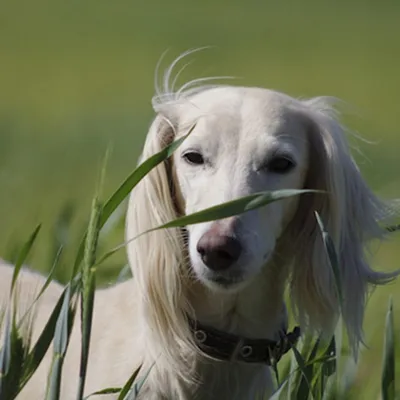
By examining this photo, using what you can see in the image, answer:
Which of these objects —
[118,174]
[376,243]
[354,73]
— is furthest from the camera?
[354,73]

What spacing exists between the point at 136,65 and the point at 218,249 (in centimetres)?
1062

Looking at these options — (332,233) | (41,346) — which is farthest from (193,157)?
(41,346)

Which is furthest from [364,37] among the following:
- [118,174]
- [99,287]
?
[99,287]

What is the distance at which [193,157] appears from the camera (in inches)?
135

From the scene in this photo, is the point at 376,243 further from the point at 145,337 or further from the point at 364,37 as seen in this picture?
the point at 364,37

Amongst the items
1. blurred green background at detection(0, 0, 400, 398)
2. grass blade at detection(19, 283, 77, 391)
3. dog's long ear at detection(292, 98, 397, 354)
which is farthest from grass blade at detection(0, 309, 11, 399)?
blurred green background at detection(0, 0, 400, 398)

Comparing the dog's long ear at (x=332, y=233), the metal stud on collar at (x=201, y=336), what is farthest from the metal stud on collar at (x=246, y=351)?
the dog's long ear at (x=332, y=233)

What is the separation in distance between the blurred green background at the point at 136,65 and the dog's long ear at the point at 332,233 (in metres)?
3.57

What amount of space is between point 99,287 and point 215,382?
34.1 inches

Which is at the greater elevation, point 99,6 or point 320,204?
point 99,6

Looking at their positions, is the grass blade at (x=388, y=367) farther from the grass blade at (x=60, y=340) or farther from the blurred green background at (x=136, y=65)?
the blurred green background at (x=136, y=65)

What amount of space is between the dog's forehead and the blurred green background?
3.63m

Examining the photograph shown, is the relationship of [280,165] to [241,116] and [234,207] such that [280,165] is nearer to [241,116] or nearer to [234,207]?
[241,116]

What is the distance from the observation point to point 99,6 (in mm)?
16516
